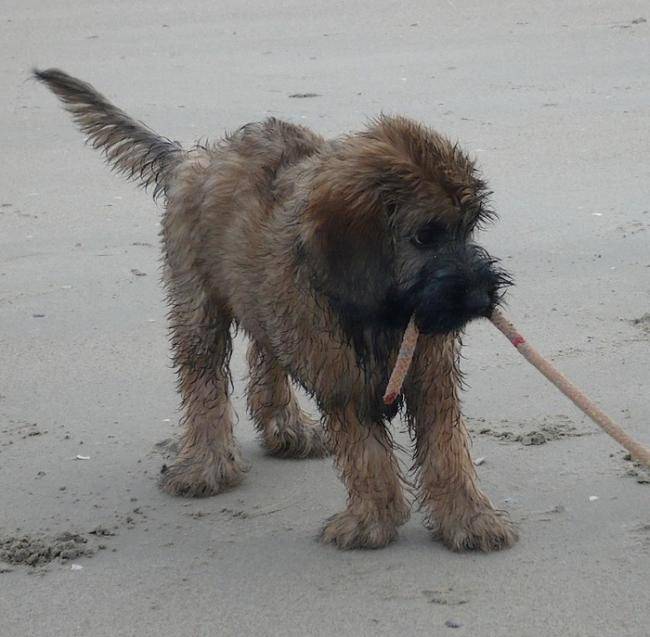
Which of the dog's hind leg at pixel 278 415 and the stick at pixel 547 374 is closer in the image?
the stick at pixel 547 374

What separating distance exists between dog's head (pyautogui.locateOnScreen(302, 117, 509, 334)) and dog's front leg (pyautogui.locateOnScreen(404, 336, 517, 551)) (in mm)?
364

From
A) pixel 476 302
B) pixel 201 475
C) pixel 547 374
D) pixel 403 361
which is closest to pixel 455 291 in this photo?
pixel 476 302

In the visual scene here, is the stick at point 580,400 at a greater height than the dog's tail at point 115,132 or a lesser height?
lesser

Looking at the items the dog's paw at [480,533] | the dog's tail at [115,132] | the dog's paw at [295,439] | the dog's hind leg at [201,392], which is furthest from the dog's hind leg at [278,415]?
the dog's paw at [480,533]

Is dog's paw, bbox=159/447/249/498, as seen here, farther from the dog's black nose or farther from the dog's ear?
the dog's black nose

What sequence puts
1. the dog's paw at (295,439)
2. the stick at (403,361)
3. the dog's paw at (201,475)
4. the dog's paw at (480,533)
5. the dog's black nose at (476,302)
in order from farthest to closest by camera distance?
the dog's paw at (295,439) < the dog's paw at (201,475) < the dog's paw at (480,533) < the stick at (403,361) < the dog's black nose at (476,302)

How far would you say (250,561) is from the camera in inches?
189

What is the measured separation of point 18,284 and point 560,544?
3.62 metres

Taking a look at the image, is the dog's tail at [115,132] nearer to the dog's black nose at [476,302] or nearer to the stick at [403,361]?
the stick at [403,361]

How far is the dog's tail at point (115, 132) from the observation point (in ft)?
18.9

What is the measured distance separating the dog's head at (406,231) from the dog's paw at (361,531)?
2.45 ft

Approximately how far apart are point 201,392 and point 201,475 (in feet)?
1.08

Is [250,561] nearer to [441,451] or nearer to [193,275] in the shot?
[441,451]

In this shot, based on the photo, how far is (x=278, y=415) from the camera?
579 cm
